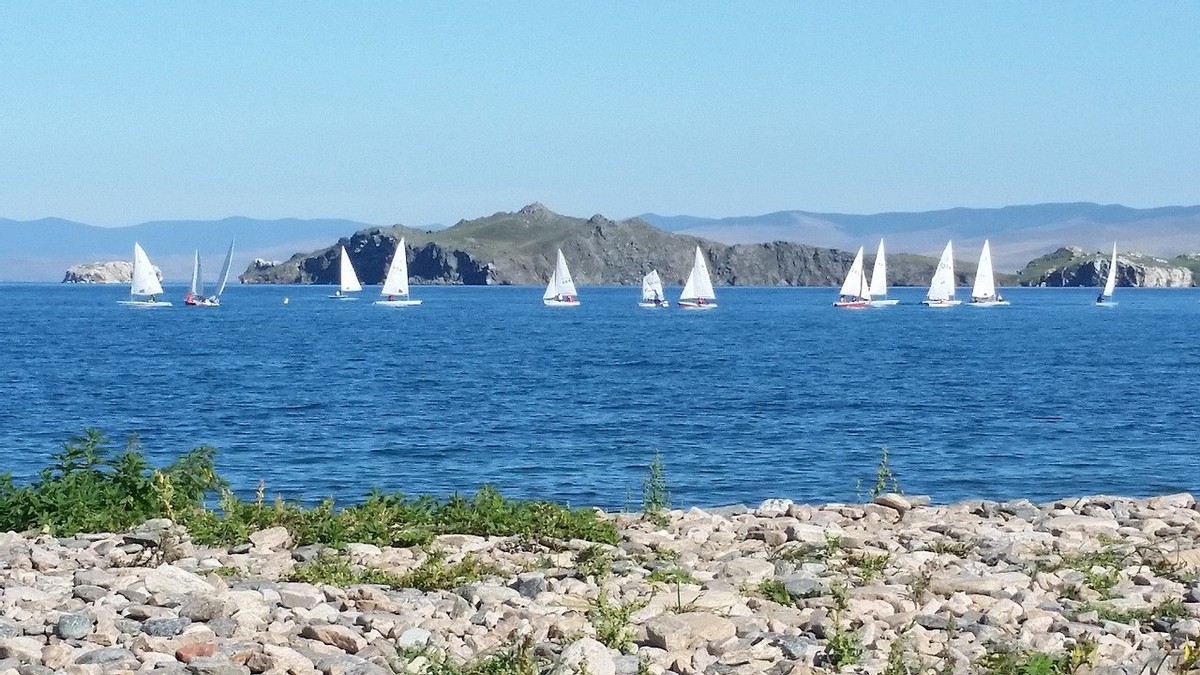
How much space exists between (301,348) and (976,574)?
63393mm

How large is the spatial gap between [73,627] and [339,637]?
1.51 meters

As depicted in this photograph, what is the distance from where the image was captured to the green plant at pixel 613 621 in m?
8.31

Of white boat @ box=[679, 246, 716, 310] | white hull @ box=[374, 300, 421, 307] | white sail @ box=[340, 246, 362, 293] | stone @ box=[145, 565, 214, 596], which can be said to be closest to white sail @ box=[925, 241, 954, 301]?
white boat @ box=[679, 246, 716, 310]

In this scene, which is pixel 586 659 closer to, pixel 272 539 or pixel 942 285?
pixel 272 539

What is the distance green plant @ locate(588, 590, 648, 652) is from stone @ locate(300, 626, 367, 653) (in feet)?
4.52

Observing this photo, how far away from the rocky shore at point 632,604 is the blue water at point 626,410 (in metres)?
9.83

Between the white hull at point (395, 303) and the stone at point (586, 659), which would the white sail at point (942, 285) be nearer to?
the white hull at point (395, 303)

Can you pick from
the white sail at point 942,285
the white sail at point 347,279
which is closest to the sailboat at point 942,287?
the white sail at point 942,285

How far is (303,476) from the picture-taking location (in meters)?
25.0

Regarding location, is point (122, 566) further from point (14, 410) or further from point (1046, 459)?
point (14, 410)

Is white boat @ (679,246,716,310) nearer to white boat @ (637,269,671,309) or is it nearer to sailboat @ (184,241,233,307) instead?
white boat @ (637,269,671,309)

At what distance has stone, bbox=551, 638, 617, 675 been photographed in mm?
7707

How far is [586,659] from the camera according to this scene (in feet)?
25.6

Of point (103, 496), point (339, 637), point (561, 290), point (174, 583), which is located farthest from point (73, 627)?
point (561, 290)
